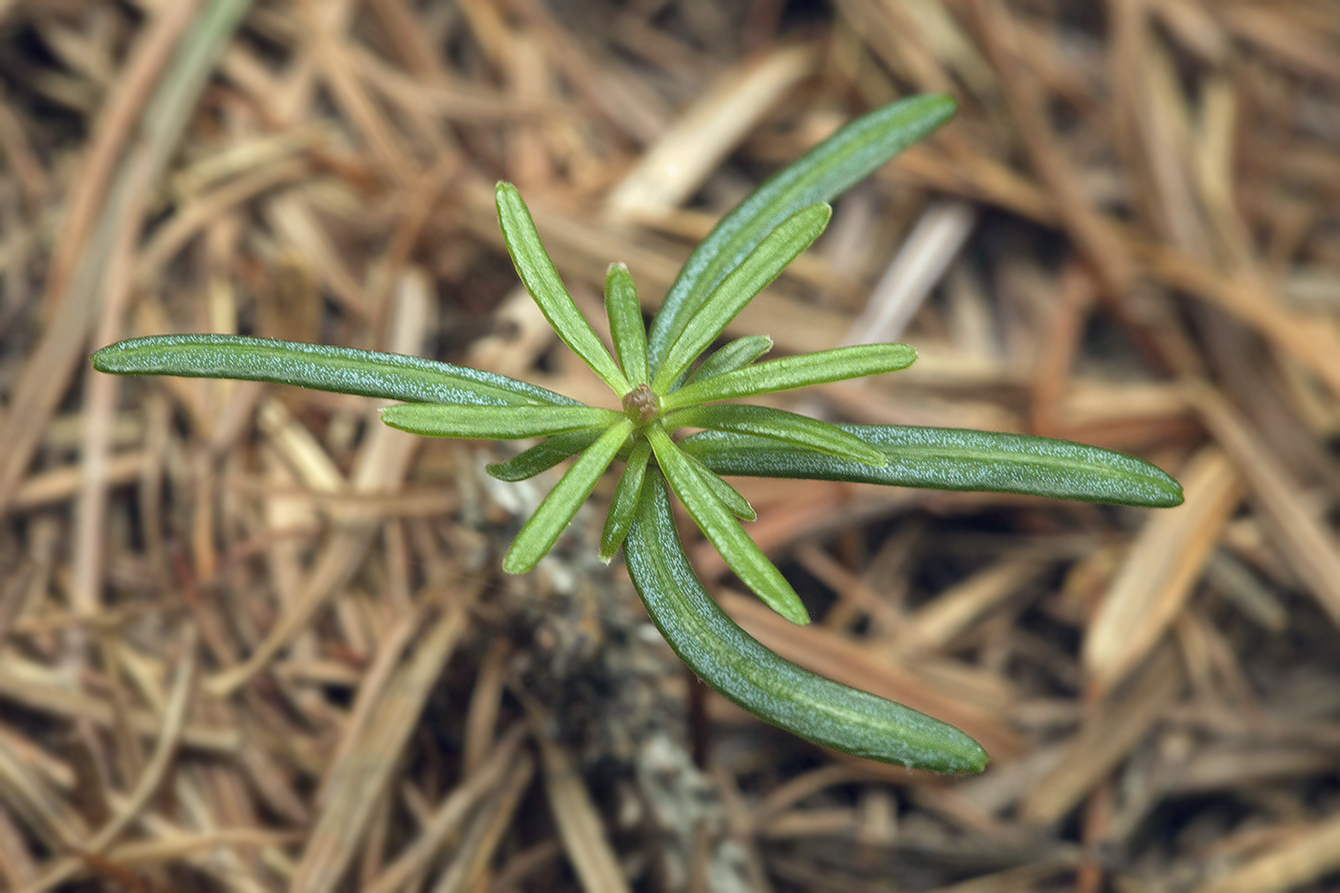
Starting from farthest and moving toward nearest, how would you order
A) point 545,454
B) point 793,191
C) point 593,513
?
point 593,513 → point 793,191 → point 545,454

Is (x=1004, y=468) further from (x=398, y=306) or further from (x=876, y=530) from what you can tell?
(x=398, y=306)

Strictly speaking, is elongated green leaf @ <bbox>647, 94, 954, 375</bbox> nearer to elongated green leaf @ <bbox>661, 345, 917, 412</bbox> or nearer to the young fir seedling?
the young fir seedling

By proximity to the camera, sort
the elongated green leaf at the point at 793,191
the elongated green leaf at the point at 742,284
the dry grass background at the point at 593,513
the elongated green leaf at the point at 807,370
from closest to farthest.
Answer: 1. the elongated green leaf at the point at 807,370
2. the elongated green leaf at the point at 742,284
3. the elongated green leaf at the point at 793,191
4. the dry grass background at the point at 593,513

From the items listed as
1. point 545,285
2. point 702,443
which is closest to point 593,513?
point 702,443

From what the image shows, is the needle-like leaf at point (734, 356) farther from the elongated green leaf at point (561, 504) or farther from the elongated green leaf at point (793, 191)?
the elongated green leaf at point (561, 504)

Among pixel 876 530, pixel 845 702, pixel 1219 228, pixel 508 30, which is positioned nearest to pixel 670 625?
pixel 845 702

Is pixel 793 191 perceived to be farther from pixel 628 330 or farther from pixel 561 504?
pixel 561 504

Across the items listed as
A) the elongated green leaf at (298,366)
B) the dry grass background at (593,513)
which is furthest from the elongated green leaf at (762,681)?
the dry grass background at (593,513)

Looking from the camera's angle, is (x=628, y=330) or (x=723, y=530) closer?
(x=723, y=530)

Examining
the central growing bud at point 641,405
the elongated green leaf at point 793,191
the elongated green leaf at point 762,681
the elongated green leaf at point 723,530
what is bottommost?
the elongated green leaf at point 762,681
